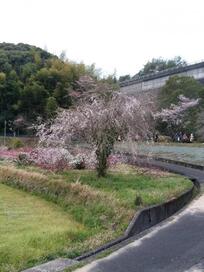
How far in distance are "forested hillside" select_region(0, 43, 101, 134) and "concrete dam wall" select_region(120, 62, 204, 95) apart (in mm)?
9887

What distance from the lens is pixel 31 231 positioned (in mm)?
9008

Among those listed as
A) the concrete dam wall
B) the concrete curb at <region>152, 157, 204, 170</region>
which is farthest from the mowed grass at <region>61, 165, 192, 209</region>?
the concrete dam wall

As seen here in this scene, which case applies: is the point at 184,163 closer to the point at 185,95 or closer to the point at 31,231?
the point at 31,231

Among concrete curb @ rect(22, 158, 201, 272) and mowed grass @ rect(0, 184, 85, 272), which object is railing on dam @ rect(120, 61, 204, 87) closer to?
concrete curb @ rect(22, 158, 201, 272)

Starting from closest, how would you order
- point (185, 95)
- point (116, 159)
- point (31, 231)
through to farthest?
point (31, 231)
point (116, 159)
point (185, 95)

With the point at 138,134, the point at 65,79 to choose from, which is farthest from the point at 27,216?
the point at 65,79

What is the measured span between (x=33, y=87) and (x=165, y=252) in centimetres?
2688

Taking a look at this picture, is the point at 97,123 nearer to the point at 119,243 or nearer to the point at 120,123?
the point at 120,123

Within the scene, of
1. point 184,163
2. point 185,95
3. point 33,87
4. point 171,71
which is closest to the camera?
point 184,163

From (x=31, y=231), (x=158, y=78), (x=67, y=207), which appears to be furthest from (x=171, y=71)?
(x=31, y=231)

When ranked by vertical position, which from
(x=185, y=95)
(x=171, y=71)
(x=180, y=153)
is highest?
(x=171, y=71)

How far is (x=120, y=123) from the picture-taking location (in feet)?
45.7

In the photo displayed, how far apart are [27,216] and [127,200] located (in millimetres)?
2196

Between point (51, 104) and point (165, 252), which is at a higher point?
point (51, 104)
